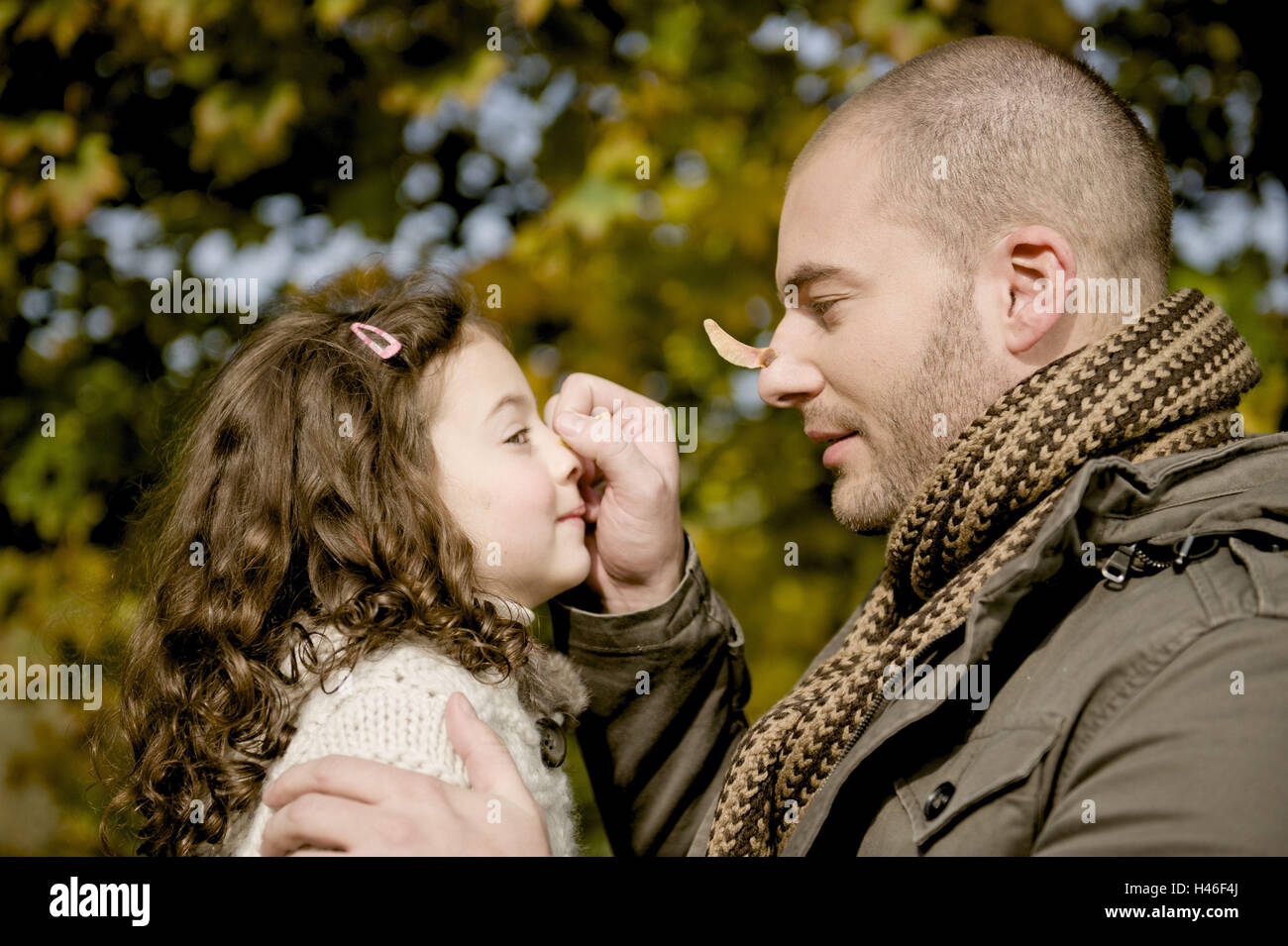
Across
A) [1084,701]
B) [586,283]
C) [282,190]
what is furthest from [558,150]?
[1084,701]

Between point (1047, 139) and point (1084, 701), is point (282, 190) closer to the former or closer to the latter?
point (1047, 139)

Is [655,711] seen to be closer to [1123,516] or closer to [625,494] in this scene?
[625,494]

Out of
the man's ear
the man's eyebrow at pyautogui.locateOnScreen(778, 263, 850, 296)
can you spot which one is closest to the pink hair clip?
the man's eyebrow at pyautogui.locateOnScreen(778, 263, 850, 296)

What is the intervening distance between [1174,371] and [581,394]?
1160 mm

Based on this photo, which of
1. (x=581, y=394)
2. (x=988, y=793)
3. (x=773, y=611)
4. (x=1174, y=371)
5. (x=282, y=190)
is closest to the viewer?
(x=988, y=793)

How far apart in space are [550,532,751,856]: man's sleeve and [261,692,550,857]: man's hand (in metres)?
0.73

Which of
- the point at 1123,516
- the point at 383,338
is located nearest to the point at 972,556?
the point at 1123,516

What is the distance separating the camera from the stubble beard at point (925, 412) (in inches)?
77.7

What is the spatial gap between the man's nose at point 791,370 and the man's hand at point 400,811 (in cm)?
100

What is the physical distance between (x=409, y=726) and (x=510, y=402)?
76 centimetres

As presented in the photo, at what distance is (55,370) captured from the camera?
3.55 meters

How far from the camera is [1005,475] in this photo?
168 cm

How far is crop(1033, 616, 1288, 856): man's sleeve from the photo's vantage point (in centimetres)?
122

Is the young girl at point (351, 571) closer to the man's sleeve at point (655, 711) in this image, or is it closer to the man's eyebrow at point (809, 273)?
the man's sleeve at point (655, 711)
